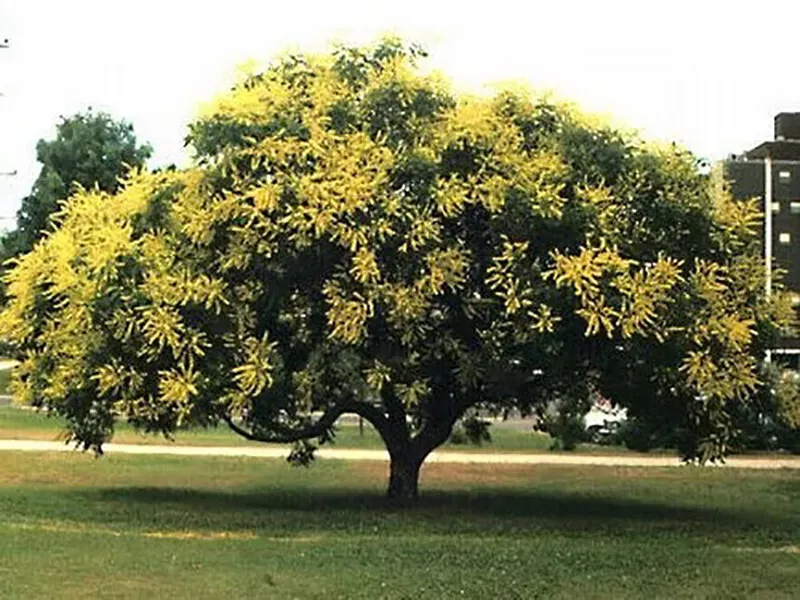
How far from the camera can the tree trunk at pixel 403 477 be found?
2041cm

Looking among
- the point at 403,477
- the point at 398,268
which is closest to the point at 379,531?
the point at 398,268

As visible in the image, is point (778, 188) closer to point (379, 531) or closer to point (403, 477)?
point (403, 477)

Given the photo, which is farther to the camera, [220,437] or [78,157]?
[78,157]

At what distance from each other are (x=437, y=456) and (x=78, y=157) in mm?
33389

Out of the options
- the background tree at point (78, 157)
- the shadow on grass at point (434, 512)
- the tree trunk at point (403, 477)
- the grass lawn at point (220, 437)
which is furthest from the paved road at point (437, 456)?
the background tree at point (78, 157)

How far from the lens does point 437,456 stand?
107 ft

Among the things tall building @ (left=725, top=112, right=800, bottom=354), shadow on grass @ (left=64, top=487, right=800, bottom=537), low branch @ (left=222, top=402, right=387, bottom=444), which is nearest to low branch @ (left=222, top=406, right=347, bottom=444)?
low branch @ (left=222, top=402, right=387, bottom=444)

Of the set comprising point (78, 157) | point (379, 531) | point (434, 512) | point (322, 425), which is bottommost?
point (379, 531)

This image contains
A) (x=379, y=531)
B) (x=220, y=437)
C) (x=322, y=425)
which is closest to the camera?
(x=379, y=531)

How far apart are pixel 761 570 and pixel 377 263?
658 centimetres

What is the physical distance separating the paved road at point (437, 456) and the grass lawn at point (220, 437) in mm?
815

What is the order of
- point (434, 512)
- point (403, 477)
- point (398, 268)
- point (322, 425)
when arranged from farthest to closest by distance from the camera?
point (403, 477)
point (322, 425)
point (434, 512)
point (398, 268)

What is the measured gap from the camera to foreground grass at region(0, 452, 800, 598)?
37.6 ft

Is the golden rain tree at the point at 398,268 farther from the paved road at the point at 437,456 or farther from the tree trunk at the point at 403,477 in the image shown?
the paved road at the point at 437,456
